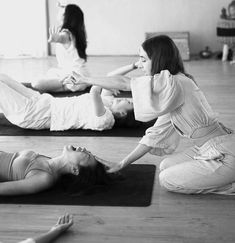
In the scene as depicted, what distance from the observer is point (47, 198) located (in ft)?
9.55

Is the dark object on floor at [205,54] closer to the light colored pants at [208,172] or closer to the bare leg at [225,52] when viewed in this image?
the bare leg at [225,52]

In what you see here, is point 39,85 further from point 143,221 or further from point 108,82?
point 143,221

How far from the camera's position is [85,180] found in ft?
9.77

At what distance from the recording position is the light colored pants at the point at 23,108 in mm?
4164

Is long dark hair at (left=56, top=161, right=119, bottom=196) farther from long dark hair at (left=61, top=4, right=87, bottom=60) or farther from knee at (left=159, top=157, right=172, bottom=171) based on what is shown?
long dark hair at (left=61, top=4, right=87, bottom=60)

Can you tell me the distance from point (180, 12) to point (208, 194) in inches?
199

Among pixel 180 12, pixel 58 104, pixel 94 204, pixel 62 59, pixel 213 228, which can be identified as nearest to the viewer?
pixel 213 228

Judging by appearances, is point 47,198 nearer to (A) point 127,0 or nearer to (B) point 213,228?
(B) point 213,228

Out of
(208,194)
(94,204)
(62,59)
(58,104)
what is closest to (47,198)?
(94,204)

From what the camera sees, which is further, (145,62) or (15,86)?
(15,86)

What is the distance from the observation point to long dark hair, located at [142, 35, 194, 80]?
2.85m

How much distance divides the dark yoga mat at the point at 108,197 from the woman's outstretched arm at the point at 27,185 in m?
0.03

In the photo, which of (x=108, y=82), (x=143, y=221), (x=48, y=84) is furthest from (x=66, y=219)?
(x=48, y=84)

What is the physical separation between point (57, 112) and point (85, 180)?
1308mm
